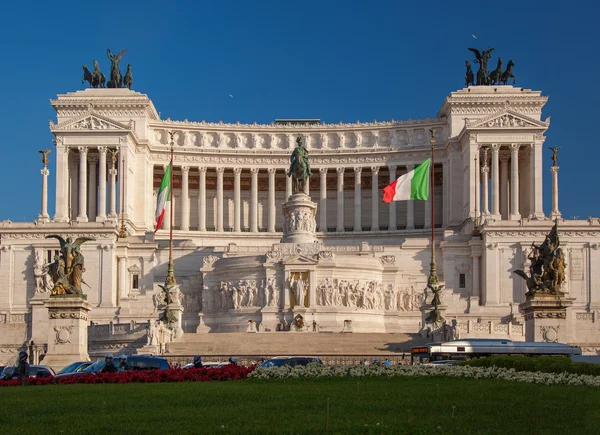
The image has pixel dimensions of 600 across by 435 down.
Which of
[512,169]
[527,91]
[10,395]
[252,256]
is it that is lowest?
[10,395]

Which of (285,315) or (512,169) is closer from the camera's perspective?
(285,315)

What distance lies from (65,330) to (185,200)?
63.8 m

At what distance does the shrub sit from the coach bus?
9212 millimetres

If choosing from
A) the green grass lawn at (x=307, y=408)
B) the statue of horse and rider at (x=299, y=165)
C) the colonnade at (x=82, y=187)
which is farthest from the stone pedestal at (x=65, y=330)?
the colonnade at (x=82, y=187)

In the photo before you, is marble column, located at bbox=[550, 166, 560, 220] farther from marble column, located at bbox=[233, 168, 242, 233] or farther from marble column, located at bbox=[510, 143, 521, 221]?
marble column, located at bbox=[233, 168, 242, 233]

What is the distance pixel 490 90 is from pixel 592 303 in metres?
31.4

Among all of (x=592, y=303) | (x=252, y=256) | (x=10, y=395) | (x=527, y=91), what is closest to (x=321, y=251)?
(x=252, y=256)

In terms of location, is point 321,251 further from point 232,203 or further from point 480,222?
point 232,203

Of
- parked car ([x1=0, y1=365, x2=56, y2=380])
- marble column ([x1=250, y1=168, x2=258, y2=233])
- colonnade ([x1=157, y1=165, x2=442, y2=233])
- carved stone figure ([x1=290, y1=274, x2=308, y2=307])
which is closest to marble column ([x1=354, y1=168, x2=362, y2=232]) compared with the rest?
colonnade ([x1=157, y1=165, x2=442, y2=233])

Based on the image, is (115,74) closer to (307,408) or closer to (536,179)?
(536,179)

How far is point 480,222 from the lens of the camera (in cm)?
10325

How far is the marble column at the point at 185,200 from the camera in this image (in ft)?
383

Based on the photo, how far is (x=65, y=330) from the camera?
54.0 m

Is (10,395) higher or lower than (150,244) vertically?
lower
